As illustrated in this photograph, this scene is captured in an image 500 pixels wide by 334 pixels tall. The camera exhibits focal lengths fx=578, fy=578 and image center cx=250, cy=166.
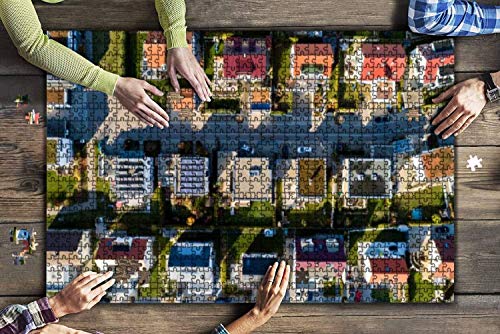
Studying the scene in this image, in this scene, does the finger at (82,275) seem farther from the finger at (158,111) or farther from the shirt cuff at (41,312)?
the finger at (158,111)

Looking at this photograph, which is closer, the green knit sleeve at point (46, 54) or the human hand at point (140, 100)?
the green knit sleeve at point (46, 54)

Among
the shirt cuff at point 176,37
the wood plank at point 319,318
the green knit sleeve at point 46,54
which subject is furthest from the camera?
the wood plank at point 319,318

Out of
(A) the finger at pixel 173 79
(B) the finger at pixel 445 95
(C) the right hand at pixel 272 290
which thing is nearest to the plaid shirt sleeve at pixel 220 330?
(C) the right hand at pixel 272 290

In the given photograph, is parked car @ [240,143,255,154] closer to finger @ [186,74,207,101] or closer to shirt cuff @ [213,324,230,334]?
finger @ [186,74,207,101]

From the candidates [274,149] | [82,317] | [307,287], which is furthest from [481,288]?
[82,317]

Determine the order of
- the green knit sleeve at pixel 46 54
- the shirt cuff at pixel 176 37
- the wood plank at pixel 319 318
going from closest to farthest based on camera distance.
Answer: the green knit sleeve at pixel 46 54
the shirt cuff at pixel 176 37
the wood plank at pixel 319 318

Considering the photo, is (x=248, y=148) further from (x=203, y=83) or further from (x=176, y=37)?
(x=176, y=37)
